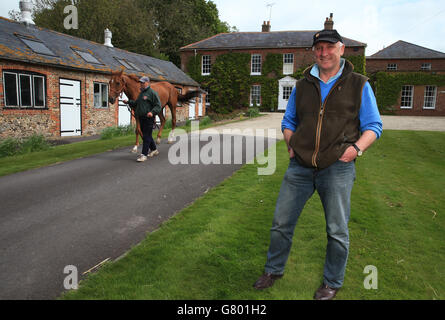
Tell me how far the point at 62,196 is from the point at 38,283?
322 centimetres

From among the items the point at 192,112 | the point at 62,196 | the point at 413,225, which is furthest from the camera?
the point at 192,112

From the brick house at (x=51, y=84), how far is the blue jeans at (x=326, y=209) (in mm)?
15924

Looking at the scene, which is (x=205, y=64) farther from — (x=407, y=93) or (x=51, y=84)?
(x=51, y=84)

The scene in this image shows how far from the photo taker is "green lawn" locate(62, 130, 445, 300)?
3156 millimetres

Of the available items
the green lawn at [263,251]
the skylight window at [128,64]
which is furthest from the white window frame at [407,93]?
the green lawn at [263,251]

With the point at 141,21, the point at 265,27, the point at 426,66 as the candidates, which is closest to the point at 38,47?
the point at 141,21

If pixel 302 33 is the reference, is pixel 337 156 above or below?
below

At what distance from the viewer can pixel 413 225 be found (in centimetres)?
483

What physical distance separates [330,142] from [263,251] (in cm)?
168

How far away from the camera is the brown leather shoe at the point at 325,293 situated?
9.84 feet

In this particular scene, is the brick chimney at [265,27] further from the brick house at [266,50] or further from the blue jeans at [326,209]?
the blue jeans at [326,209]

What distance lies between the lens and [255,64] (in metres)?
38.4
